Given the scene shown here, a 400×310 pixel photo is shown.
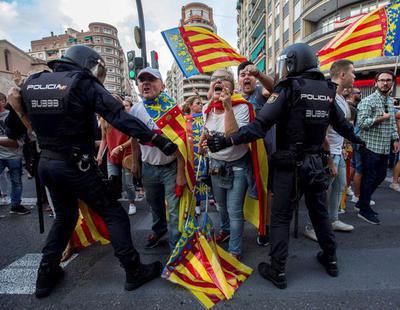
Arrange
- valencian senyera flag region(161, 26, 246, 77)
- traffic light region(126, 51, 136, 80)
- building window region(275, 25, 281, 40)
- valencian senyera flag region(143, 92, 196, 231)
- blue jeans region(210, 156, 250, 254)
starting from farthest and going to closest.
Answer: building window region(275, 25, 281, 40), traffic light region(126, 51, 136, 80), valencian senyera flag region(161, 26, 246, 77), blue jeans region(210, 156, 250, 254), valencian senyera flag region(143, 92, 196, 231)

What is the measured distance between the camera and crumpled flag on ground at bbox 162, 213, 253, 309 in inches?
84.6

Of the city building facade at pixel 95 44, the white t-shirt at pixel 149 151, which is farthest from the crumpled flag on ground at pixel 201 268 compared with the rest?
the city building facade at pixel 95 44

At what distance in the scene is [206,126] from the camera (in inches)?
105

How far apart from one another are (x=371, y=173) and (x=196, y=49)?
3.07m

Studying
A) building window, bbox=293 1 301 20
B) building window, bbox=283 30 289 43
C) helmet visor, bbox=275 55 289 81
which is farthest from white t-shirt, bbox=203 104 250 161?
building window, bbox=283 30 289 43

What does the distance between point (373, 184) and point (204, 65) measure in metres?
2.95

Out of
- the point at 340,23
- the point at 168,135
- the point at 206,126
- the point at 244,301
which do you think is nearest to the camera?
the point at 244,301

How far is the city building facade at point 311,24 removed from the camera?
52.3 feet

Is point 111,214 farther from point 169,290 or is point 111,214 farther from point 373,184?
point 373,184

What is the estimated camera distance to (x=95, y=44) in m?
81.4

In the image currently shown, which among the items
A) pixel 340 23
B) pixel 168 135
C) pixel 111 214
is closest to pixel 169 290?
pixel 111 214

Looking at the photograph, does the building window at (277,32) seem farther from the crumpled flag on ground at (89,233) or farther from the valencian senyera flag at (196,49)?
the crumpled flag on ground at (89,233)

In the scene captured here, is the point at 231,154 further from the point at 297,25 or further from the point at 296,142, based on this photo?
the point at 297,25

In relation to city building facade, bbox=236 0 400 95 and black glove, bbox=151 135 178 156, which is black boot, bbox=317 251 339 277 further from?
city building facade, bbox=236 0 400 95
